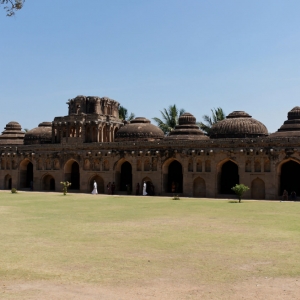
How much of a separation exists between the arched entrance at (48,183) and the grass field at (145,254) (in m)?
25.9

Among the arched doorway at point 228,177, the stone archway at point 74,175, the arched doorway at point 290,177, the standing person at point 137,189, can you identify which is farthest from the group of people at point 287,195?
the stone archway at point 74,175

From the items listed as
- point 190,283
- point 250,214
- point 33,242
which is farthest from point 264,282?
point 250,214

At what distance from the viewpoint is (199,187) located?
4084 centimetres

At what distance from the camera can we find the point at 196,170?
4038cm

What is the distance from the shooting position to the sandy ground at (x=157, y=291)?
9.62 meters

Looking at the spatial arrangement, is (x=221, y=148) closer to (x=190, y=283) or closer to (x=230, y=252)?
(x=230, y=252)

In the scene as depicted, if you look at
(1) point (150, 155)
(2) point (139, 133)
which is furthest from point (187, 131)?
(2) point (139, 133)

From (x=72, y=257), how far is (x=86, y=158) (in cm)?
3274

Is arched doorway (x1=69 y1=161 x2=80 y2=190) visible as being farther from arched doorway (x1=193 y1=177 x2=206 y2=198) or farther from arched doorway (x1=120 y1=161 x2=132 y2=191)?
arched doorway (x1=193 y1=177 x2=206 y2=198)

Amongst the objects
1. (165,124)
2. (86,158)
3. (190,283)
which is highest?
(165,124)

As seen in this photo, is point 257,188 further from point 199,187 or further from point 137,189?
point 137,189

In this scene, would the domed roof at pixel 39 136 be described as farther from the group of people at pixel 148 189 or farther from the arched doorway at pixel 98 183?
the group of people at pixel 148 189

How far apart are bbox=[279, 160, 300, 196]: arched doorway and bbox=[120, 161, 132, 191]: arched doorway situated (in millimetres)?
13864

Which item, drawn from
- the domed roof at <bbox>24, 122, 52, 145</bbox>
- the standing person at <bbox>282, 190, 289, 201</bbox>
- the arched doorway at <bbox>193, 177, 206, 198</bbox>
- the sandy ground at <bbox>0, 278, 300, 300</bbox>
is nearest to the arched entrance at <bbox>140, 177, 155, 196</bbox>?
the arched doorway at <bbox>193, 177, 206, 198</bbox>
